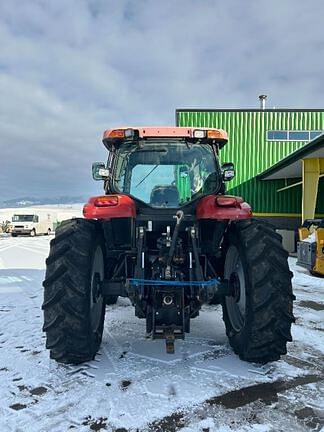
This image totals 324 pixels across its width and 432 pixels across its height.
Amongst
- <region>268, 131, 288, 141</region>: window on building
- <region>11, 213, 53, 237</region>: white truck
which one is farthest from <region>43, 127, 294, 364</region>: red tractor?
<region>11, 213, 53, 237</region>: white truck

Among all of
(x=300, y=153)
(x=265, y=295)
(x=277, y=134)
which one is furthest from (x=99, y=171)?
(x=277, y=134)

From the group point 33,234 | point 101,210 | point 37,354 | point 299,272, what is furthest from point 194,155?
point 33,234

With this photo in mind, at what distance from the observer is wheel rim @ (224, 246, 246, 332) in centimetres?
368

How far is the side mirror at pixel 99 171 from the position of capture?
392 cm

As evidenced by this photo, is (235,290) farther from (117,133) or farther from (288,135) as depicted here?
(288,135)

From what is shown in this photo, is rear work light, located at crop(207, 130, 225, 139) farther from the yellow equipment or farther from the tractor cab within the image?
the yellow equipment

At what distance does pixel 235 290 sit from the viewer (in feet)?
12.1

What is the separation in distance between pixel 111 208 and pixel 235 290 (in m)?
1.49

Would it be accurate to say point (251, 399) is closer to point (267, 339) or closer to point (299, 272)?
point (267, 339)

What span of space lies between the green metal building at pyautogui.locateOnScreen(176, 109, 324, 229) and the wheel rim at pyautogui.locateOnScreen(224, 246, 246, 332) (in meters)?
13.7

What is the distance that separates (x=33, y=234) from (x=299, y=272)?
2464 centimetres

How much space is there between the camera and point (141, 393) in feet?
9.49

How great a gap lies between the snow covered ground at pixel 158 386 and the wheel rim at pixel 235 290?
1.08 feet

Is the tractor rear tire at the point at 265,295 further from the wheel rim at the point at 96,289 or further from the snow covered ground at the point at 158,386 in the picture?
the wheel rim at the point at 96,289
